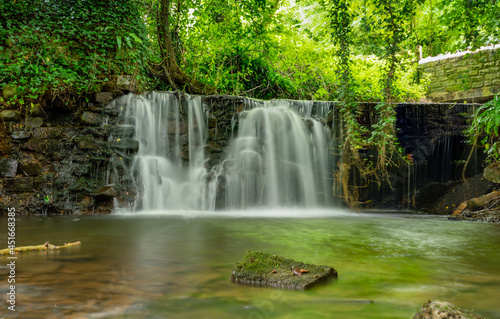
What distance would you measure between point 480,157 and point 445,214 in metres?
2.41

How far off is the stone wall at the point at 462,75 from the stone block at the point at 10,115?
11339 mm

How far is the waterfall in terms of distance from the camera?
8.77m

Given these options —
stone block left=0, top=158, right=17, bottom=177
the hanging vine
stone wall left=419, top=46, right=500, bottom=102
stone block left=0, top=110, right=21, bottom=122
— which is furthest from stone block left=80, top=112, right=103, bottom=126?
stone wall left=419, top=46, right=500, bottom=102

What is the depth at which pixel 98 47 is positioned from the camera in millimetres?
9047

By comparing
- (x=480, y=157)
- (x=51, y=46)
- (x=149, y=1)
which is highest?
(x=149, y=1)

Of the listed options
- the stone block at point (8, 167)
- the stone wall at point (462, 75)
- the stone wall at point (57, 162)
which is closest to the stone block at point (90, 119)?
the stone wall at point (57, 162)

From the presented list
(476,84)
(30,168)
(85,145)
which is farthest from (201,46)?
(476,84)

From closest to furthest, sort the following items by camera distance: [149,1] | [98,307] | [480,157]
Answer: [98,307], [480,157], [149,1]

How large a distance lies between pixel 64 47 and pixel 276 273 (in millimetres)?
7862

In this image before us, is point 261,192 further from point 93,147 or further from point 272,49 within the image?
point 272,49

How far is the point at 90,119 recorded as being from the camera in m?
8.32

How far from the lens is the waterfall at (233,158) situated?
8766 millimetres

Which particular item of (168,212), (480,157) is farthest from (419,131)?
(168,212)

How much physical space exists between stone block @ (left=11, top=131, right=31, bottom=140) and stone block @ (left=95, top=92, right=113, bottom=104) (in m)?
1.50
